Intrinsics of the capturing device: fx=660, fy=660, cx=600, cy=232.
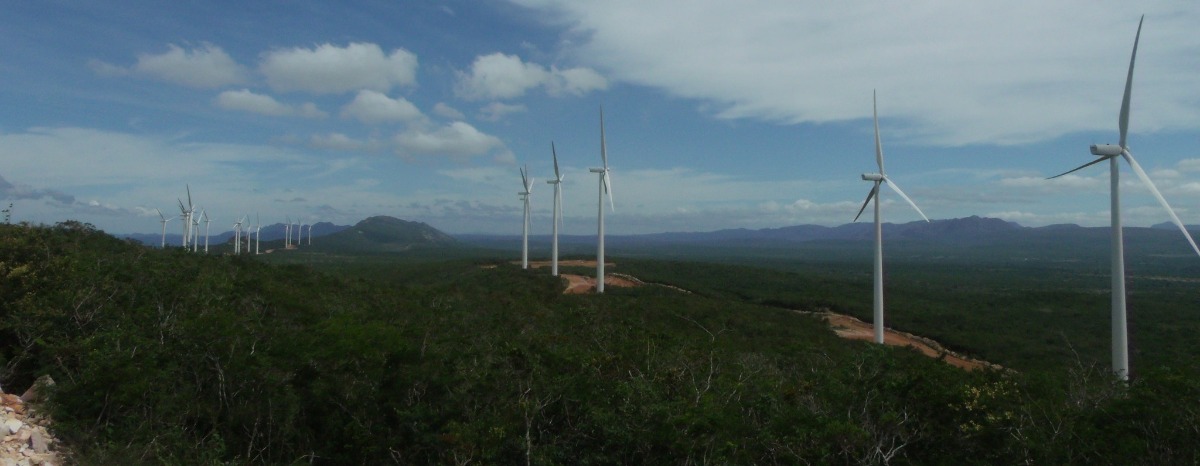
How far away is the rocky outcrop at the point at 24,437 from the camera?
28.5 ft

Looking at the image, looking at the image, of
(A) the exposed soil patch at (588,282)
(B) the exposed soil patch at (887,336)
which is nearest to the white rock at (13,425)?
(B) the exposed soil patch at (887,336)

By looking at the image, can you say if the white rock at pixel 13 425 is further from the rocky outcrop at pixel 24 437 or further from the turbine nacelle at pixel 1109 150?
the turbine nacelle at pixel 1109 150

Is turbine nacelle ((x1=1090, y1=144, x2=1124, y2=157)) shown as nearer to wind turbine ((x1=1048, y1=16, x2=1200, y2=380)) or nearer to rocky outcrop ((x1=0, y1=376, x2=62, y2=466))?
wind turbine ((x1=1048, y1=16, x2=1200, y2=380))

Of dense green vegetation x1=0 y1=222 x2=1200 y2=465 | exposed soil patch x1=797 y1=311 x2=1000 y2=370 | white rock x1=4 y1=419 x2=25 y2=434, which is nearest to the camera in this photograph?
white rock x1=4 y1=419 x2=25 y2=434

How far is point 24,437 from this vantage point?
9039 mm

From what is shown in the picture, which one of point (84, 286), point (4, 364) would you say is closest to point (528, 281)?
point (84, 286)

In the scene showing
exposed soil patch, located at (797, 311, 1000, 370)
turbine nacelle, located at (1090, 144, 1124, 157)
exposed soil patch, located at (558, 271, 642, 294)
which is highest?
turbine nacelle, located at (1090, 144, 1124, 157)

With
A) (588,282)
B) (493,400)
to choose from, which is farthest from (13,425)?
(588,282)

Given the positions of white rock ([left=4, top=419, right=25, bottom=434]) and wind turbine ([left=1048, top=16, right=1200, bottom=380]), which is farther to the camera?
wind turbine ([left=1048, top=16, right=1200, bottom=380])

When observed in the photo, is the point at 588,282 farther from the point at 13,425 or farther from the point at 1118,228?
the point at 13,425

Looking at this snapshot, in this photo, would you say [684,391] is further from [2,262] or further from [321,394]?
[2,262]

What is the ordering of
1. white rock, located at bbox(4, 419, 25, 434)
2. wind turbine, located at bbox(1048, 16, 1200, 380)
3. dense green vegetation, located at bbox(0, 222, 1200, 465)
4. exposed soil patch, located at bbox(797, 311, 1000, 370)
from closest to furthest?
white rock, located at bbox(4, 419, 25, 434), dense green vegetation, located at bbox(0, 222, 1200, 465), wind turbine, located at bbox(1048, 16, 1200, 380), exposed soil patch, located at bbox(797, 311, 1000, 370)

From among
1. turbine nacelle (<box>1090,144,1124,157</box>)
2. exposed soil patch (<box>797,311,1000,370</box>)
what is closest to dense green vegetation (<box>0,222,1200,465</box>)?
turbine nacelle (<box>1090,144,1124,157</box>)

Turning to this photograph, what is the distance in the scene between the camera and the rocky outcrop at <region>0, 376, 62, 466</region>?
8688mm
